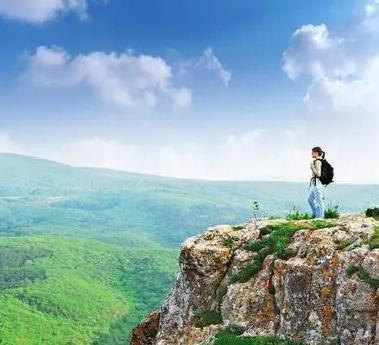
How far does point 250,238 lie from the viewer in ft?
80.3

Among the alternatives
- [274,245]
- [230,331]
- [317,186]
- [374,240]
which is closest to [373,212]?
[317,186]

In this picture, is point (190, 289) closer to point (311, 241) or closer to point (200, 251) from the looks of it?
point (200, 251)

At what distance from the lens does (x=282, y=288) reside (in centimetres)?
2034

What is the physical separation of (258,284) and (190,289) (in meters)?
3.86

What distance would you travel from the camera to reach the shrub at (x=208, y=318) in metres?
22.2

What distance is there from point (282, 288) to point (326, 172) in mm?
7353

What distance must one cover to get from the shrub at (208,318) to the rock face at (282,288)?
0.13 meters

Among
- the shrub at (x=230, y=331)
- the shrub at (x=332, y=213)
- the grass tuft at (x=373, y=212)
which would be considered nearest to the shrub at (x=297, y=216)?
the shrub at (x=332, y=213)

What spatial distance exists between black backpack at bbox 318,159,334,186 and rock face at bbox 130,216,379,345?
111 inches

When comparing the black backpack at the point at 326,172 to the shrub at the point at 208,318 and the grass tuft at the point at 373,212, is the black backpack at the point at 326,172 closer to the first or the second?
the grass tuft at the point at 373,212

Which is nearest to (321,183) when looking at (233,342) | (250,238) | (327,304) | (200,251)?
(250,238)

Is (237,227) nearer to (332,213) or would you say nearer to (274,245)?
(274,245)

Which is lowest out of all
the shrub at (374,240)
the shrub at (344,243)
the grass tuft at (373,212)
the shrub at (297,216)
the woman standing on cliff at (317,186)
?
the shrub at (344,243)

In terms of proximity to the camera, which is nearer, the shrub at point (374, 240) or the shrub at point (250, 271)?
the shrub at point (374, 240)
